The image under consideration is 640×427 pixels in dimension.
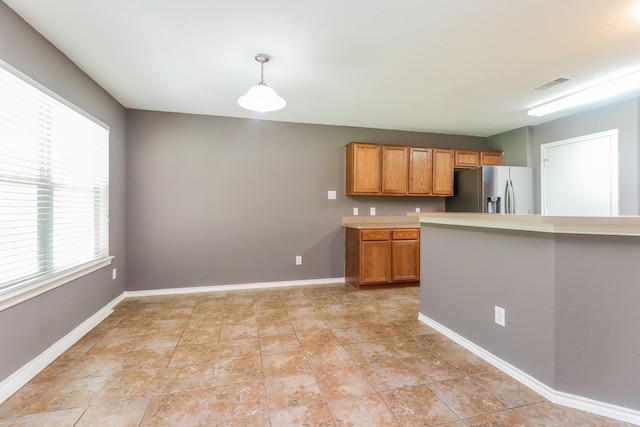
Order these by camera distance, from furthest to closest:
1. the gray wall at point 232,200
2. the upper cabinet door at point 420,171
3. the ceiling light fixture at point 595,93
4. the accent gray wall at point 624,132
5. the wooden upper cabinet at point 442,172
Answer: the wooden upper cabinet at point 442,172 → the upper cabinet door at point 420,171 → the gray wall at point 232,200 → the accent gray wall at point 624,132 → the ceiling light fixture at point 595,93

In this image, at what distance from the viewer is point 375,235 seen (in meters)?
3.96

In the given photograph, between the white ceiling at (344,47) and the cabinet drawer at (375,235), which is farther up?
the white ceiling at (344,47)

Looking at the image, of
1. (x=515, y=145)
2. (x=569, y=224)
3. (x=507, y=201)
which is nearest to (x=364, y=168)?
(x=507, y=201)

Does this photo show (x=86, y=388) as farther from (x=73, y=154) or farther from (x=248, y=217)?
(x=248, y=217)

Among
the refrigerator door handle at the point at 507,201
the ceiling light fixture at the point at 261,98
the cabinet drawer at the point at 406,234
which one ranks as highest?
the ceiling light fixture at the point at 261,98

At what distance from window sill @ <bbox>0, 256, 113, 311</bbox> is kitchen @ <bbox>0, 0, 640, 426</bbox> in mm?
366

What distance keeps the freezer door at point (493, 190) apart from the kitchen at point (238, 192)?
567mm

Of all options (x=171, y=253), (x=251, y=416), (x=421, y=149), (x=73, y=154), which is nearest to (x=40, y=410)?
(x=251, y=416)

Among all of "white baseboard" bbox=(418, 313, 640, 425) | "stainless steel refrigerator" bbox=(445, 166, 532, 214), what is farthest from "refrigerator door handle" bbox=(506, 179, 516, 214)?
"white baseboard" bbox=(418, 313, 640, 425)

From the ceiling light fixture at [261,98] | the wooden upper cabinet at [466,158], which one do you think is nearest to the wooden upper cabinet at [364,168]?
the wooden upper cabinet at [466,158]

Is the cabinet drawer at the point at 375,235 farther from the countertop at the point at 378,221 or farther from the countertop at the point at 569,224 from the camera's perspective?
the countertop at the point at 569,224

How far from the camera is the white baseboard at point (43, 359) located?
5.69 feet

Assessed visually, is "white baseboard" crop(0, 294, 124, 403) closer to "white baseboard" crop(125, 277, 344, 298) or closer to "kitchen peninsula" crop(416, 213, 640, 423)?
"white baseboard" crop(125, 277, 344, 298)

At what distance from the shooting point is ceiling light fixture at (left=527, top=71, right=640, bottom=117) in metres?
2.76
